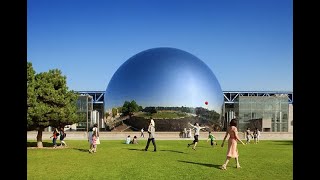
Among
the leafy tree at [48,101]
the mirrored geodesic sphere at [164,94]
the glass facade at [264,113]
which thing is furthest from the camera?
the glass facade at [264,113]

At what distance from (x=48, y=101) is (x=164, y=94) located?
126 ft

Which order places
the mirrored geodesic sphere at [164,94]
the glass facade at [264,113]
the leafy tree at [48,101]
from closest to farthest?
1. the leafy tree at [48,101]
2. the mirrored geodesic sphere at [164,94]
3. the glass facade at [264,113]

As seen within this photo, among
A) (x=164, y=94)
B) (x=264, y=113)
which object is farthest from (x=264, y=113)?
(x=164, y=94)

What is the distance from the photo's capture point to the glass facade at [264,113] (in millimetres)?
72000

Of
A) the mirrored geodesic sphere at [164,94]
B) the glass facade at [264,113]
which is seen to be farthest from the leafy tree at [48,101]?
the glass facade at [264,113]

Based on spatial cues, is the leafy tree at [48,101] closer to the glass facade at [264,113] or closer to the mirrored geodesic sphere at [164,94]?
→ the mirrored geodesic sphere at [164,94]

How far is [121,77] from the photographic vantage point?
66812 millimetres

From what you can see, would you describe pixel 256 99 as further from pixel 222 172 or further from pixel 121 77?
pixel 222 172

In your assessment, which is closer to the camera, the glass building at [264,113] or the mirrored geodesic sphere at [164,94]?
the mirrored geodesic sphere at [164,94]

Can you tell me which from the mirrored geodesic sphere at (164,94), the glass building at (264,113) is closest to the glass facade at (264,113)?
the glass building at (264,113)

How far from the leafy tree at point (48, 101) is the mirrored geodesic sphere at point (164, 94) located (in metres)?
34.9
